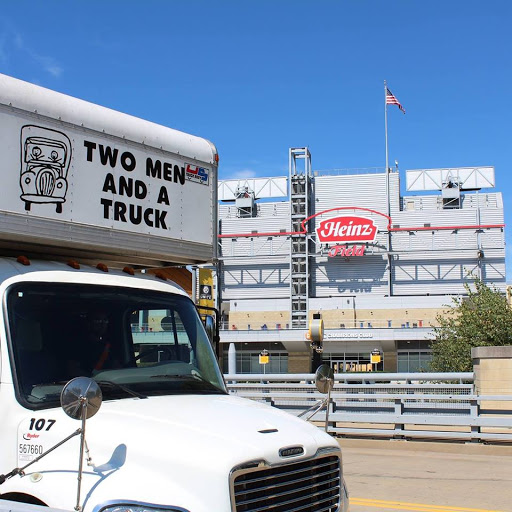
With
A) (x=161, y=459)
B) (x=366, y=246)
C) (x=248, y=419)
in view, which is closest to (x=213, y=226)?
(x=248, y=419)

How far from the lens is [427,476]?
10195mm

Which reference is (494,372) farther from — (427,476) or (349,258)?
(349,258)

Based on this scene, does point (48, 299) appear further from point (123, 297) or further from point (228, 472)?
point (228, 472)

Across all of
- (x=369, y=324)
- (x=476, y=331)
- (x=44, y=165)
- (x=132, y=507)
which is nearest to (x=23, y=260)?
(x=44, y=165)

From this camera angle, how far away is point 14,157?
496 centimetres

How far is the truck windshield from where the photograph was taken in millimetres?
4434

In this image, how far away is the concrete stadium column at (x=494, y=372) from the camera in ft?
48.9

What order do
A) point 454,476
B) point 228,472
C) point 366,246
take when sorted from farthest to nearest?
point 366,246, point 454,476, point 228,472

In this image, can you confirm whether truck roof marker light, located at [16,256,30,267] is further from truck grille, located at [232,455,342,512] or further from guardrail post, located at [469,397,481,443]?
guardrail post, located at [469,397,481,443]

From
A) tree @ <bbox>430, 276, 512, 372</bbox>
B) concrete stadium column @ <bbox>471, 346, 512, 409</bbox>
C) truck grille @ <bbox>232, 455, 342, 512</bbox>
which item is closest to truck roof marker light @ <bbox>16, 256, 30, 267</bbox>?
truck grille @ <bbox>232, 455, 342, 512</bbox>

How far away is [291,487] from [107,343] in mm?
1633

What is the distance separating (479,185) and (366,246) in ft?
41.3

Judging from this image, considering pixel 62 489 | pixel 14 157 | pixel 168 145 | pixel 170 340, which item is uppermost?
pixel 168 145

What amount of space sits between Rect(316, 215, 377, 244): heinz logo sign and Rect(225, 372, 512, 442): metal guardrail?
5382cm
